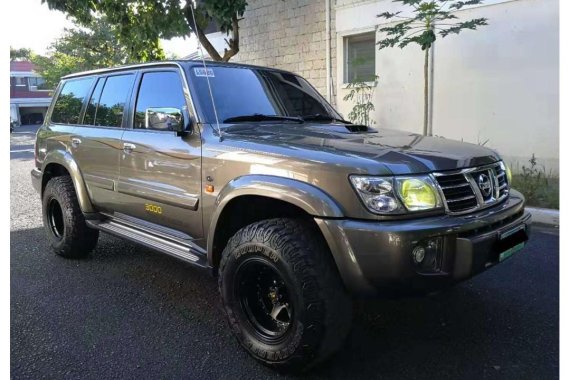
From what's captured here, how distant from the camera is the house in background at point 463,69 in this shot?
7.42 m

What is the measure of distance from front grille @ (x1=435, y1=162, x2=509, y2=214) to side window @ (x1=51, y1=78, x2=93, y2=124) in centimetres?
375

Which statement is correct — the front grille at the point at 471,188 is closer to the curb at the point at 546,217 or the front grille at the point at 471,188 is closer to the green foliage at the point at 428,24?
the curb at the point at 546,217

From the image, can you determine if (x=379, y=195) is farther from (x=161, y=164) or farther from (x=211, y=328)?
(x=161, y=164)

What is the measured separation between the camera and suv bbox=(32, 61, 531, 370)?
98.7 inches

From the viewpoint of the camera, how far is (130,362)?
9.67ft

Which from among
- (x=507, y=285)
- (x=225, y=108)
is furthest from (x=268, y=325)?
(x=507, y=285)

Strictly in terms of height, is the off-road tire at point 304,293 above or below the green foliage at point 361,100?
below

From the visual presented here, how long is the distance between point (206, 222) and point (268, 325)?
0.81 metres

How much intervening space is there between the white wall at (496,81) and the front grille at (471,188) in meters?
5.22

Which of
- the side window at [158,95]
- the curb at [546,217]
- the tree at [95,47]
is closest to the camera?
the side window at [158,95]

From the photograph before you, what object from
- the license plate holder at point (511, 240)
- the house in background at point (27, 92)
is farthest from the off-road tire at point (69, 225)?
the house in background at point (27, 92)

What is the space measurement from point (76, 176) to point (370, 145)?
309 centimetres

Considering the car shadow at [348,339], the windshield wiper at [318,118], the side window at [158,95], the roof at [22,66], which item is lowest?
the car shadow at [348,339]

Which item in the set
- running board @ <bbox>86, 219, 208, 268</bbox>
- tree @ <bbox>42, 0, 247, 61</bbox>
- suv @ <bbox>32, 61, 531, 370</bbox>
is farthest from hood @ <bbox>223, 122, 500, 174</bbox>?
tree @ <bbox>42, 0, 247, 61</bbox>
